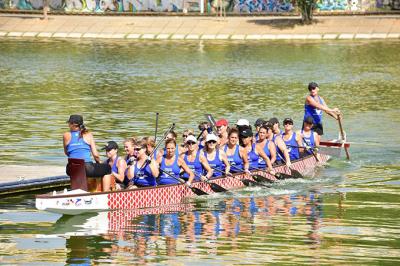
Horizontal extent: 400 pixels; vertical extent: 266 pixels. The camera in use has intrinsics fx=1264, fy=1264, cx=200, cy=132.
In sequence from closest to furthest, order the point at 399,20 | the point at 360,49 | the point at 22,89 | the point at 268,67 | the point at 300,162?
1. the point at 300,162
2. the point at 22,89
3. the point at 268,67
4. the point at 360,49
5. the point at 399,20

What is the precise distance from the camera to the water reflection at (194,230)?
28.3 metres

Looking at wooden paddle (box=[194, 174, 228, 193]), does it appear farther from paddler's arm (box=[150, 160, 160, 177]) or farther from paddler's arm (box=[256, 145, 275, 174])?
paddler's arm (box=[256, 145, 275, 174])

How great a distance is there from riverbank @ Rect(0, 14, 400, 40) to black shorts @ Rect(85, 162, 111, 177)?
64286 millimetres

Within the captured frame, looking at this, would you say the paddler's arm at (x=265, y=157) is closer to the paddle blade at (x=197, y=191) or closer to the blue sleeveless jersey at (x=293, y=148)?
the blue sleeveless jersey at (x=293, y=148)

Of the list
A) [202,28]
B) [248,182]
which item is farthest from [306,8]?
[248,182]

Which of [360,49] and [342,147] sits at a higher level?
[360,49]

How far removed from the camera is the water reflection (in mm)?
28266

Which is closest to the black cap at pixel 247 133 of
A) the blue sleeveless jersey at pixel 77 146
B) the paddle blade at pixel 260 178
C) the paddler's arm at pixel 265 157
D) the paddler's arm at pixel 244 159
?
the paddler's arm at pixel 265 157

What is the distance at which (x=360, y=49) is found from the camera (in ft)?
282

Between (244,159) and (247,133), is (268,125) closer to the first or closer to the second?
(247,133)

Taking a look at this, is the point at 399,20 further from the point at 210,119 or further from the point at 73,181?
the point at 73,181

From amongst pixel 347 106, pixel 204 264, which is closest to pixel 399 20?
pixel 347 106

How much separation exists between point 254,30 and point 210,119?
5761cm

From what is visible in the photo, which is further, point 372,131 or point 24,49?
point 24,49
